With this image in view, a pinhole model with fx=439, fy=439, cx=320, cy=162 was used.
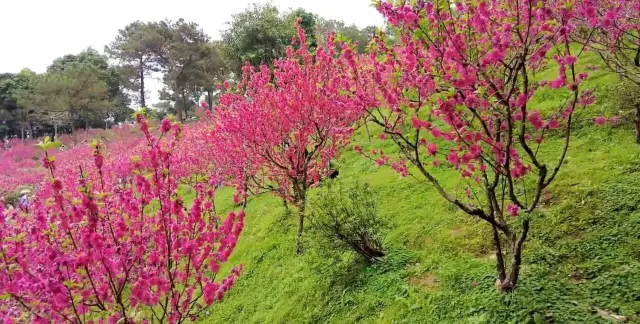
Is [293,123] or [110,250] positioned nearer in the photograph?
[110,250]

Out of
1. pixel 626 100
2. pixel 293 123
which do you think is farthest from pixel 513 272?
pixel 293 123

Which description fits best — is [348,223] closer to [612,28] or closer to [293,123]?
[293,123]

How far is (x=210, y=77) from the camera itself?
39406 millimetres

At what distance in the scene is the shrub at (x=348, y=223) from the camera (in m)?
7.07

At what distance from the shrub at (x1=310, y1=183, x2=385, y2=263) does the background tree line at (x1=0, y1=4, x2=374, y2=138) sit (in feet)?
68.3

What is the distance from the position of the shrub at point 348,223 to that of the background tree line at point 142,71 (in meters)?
20.8

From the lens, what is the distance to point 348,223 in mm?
6938

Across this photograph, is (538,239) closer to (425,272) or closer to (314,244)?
(425,272)

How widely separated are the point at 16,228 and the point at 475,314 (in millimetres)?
6268

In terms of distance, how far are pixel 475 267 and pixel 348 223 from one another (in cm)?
198

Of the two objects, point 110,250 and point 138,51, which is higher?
point 138,51

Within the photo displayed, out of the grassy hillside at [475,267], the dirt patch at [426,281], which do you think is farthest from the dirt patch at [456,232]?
the dirt patch at [426,281]

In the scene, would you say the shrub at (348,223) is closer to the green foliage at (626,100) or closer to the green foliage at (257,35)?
the green foliage at (626,100)

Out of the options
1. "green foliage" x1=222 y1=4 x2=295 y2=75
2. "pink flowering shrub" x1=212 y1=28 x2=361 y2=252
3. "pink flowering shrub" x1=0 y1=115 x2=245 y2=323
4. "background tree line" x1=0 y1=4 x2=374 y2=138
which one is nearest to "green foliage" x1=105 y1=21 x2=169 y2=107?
"background tree line" x1=0 y1=4 x2=374 y2=138
